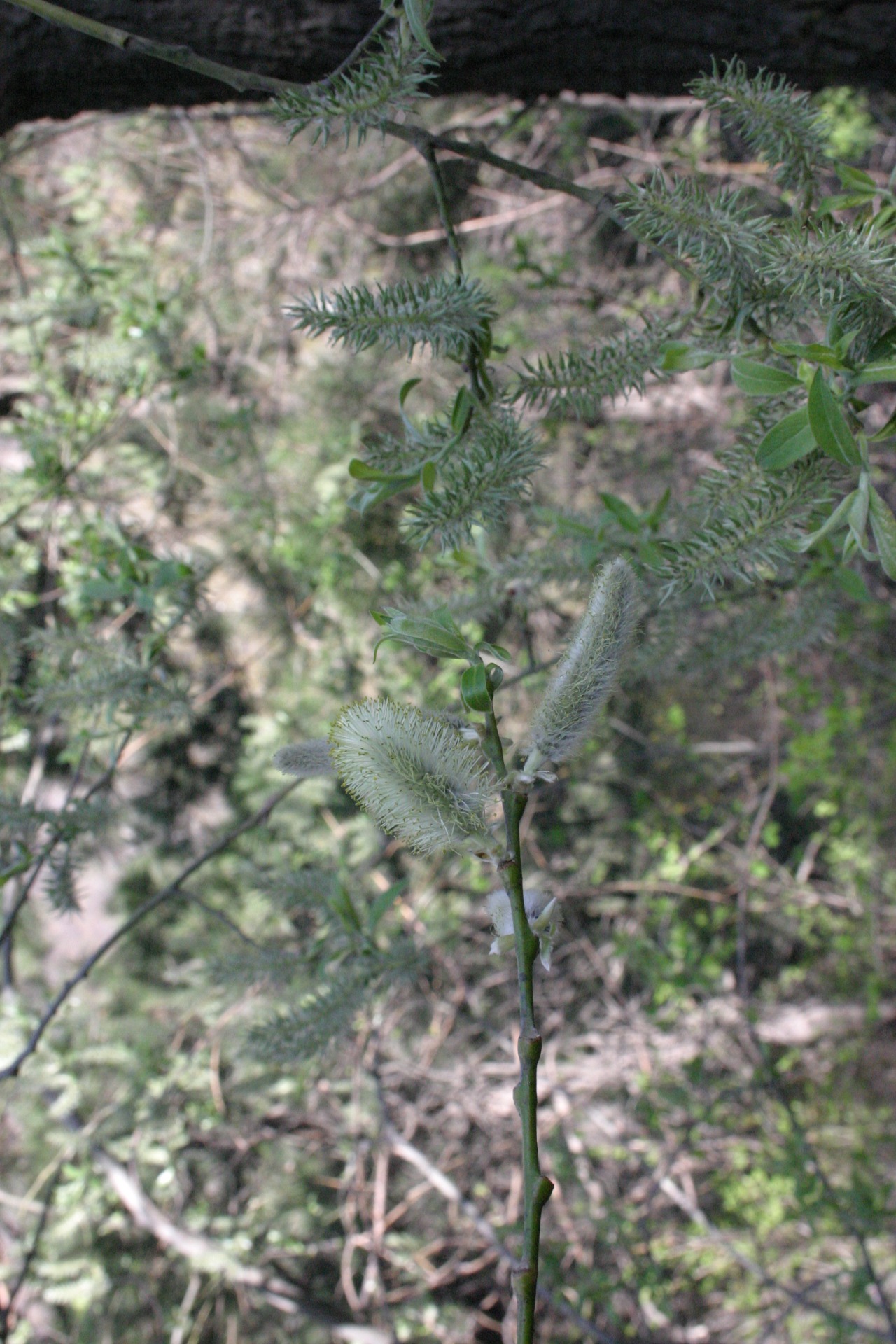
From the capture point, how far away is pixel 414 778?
0.45 meters

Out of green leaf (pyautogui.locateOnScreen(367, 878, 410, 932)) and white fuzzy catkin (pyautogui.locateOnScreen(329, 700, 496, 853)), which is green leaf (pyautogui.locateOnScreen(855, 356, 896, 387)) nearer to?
white fuzzy catkin (pyautogui.locateOnScreen(329, 700, 496, 853))

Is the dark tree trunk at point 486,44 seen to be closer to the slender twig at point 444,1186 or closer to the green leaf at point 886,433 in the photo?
the green leaf at point 886,433

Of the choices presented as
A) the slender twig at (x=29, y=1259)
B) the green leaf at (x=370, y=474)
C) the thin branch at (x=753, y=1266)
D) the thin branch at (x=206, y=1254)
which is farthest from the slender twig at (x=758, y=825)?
the green leaf at (x=370, y=474)

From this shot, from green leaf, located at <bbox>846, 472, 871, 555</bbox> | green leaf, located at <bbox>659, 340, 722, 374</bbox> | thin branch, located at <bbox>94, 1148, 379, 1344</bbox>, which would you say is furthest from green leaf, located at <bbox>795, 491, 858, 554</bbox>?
thin branch, located at <bbox>94, 1148, 379, 1344</bbox>

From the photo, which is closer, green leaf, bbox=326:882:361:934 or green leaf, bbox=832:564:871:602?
green leaf, bbox=832:564:871:602

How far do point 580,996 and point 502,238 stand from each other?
2.06 meters

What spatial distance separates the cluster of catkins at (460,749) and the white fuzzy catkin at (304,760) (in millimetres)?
102

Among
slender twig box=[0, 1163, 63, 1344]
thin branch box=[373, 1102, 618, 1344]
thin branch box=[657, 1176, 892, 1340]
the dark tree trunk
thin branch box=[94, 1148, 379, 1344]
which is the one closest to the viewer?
the dark tree trunk

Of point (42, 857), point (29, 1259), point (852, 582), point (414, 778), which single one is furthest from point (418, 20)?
point (29, 1259)

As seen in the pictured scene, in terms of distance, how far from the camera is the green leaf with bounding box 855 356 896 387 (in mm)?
503

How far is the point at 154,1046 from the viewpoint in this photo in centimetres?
202

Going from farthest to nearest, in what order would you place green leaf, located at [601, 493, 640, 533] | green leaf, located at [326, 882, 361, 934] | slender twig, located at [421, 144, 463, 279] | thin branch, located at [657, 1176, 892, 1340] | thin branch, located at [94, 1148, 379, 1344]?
thin branch, located at [94, 1148, 379, 1344] → thin branch, located at [657, 1176, 892, 1340] → green leaf, located at [326, 882, 361, 934] → green leaf, located at [601, 493, 640, 533] → slender twig, located at [421, 144, 463, 279]

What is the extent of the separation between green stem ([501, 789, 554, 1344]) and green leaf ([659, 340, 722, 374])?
33cm

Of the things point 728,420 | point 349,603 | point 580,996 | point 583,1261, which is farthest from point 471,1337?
point 728,420
